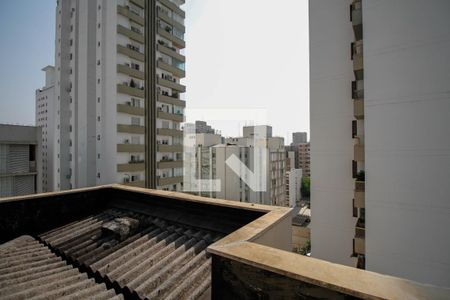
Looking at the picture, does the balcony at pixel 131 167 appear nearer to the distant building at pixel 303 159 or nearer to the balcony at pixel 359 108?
the balcony at pixel 359 108

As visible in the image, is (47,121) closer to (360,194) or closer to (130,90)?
(130,90)

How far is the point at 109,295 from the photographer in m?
2.55

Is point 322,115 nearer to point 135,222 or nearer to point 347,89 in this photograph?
point 347,89

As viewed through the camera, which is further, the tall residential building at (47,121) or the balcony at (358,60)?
the tall residential building at (47,121)

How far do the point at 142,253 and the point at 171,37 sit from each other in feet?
91.4

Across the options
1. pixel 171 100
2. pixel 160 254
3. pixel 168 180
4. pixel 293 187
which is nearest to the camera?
pixel 160 254

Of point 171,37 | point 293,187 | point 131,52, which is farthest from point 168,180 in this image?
point 293,187

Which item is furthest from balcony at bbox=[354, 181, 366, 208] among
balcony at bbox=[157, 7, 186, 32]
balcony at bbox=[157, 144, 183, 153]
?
balcony at bbox=[157, 7, 186, 32]

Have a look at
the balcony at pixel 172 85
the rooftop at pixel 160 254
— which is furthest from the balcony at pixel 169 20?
the rooftop at pixel 160 254

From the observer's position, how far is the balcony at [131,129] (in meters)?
20.7

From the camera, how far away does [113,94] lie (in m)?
20.7

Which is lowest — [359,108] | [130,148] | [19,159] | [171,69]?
[19,159]

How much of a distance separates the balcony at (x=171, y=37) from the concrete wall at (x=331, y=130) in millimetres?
18359

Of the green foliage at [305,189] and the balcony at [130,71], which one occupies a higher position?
the balcony at [130,71]
